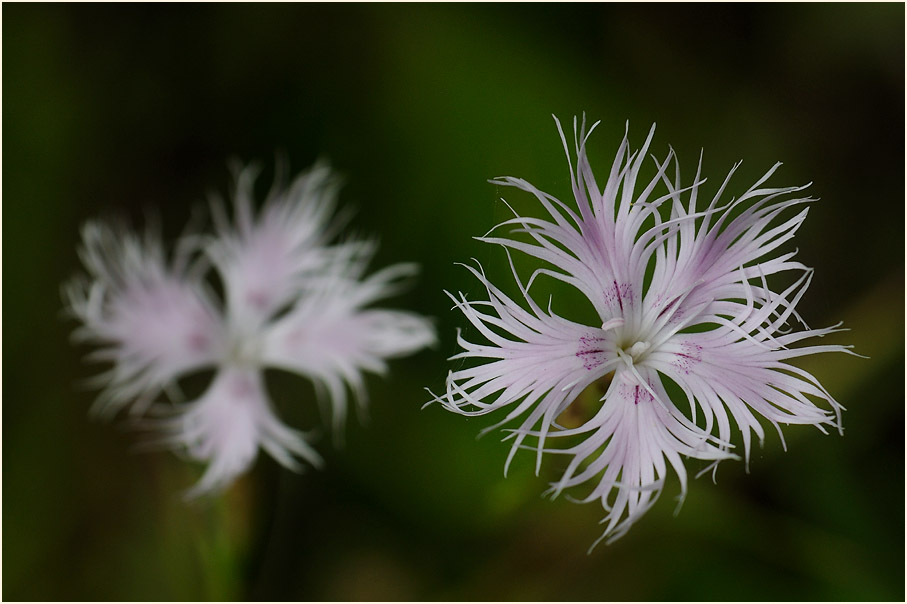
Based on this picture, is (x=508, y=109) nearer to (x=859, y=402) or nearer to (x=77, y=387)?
(x=859, y=402)

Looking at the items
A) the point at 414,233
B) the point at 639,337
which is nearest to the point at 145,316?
the point at 414,233

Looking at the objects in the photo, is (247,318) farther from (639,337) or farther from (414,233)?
(639,337)

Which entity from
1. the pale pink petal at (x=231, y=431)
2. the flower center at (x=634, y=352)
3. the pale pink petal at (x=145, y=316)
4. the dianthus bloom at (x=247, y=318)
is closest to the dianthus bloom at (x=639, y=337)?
the flower center at (x=634, y=352)

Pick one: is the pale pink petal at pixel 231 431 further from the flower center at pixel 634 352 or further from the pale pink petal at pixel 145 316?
the flower center at pixel 634 352

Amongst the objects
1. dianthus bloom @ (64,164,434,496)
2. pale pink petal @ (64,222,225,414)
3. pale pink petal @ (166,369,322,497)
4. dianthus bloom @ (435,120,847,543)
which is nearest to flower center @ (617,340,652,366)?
dianthus bloom @ (435,120,847,543)

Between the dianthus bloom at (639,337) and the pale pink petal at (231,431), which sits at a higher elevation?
the dianthus bloom at (639,337)

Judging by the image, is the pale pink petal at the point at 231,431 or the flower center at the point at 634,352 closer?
the flower center at the point at 634,352

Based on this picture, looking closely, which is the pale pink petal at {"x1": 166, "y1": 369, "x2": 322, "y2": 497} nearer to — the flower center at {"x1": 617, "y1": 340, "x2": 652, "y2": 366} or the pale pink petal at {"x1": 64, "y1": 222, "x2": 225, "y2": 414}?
the pale pink petal at {"x1": 64, "y1": 222, "x2": 225, "y2": 414}
